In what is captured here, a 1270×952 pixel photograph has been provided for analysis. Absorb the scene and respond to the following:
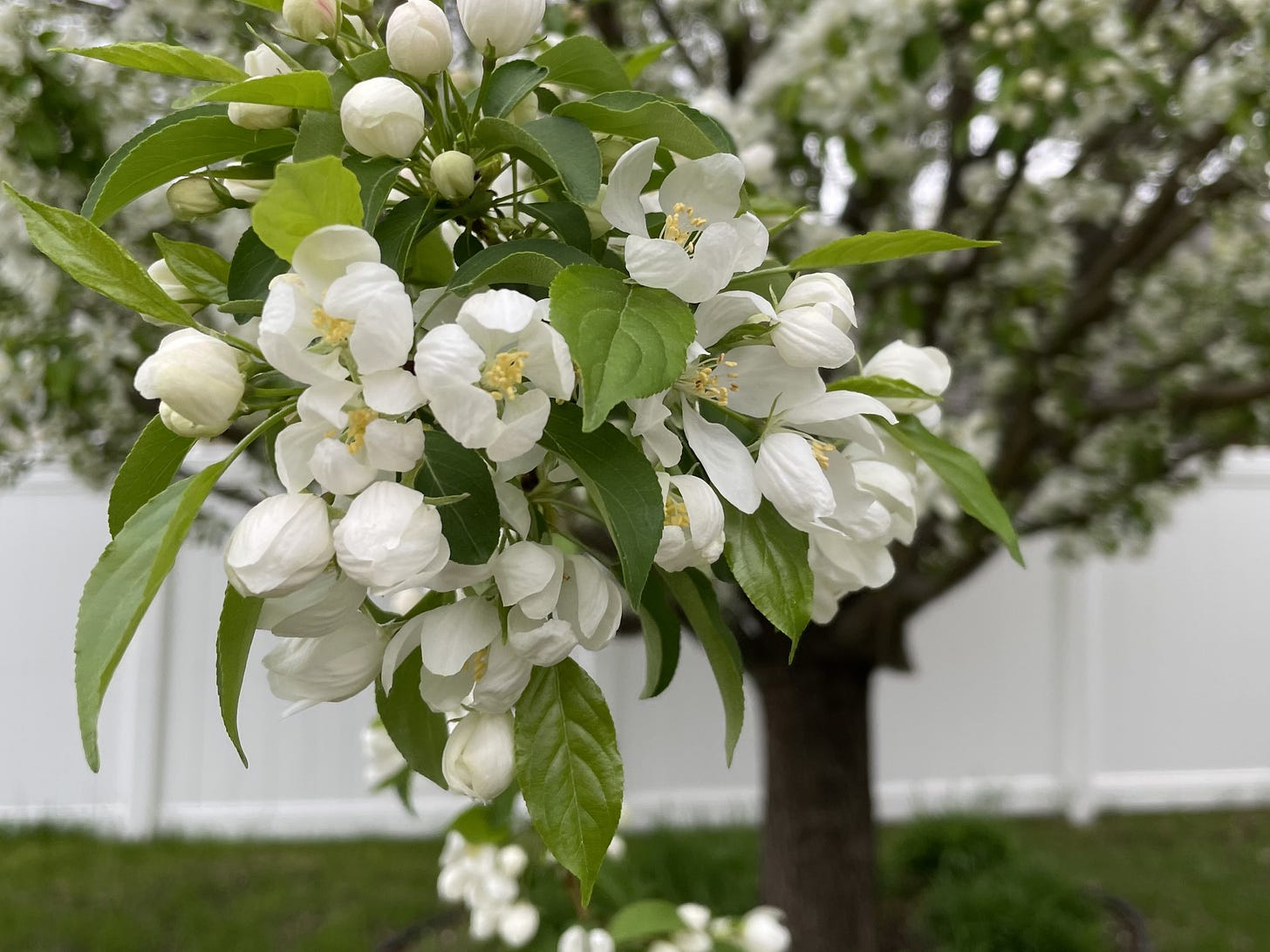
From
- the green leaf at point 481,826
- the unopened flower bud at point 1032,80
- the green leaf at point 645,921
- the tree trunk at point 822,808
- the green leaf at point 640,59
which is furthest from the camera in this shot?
the tree trunk at point 822,808

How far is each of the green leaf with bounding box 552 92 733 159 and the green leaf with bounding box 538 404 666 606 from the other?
15 centimetres

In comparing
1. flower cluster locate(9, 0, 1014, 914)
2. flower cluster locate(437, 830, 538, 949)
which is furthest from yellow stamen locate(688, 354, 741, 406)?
flower cluster locate(437, 830, 538, 949)

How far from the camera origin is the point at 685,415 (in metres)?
0.51

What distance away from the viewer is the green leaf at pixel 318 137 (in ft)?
1.60

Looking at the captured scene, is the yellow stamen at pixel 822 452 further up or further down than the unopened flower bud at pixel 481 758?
further up

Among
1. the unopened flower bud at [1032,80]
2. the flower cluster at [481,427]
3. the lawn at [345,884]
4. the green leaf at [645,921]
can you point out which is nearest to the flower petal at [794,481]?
the flower cluster at [481,427]

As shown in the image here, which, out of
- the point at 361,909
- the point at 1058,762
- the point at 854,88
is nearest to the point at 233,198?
the point at 854,88

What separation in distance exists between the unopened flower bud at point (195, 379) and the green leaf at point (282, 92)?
114 mm

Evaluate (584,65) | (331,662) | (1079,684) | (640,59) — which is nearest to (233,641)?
(331,662)

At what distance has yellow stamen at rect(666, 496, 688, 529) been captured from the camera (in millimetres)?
503

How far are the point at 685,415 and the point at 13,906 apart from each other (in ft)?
11.1

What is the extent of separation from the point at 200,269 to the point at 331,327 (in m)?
0.18

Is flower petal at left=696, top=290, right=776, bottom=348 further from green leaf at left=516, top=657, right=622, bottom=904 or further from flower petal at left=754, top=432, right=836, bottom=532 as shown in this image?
green leaf at left=516, top=657, right=622, bottom=904

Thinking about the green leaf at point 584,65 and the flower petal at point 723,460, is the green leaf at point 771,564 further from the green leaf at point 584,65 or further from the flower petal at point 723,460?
the green leaf at point 584,65
